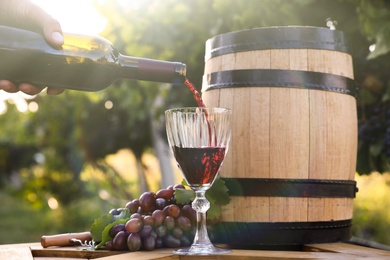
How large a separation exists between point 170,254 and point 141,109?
14.5ft

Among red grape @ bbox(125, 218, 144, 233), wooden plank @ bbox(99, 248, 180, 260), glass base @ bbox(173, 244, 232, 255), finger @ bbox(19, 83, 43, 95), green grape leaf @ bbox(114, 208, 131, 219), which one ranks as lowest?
wooden plank @ bbox(99, 248, 180, 260)

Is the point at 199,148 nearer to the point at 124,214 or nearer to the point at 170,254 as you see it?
the point at 170,254

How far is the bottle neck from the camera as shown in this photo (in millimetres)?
2160

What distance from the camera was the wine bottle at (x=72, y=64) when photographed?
212 centimetres

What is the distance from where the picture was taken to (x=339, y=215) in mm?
2209

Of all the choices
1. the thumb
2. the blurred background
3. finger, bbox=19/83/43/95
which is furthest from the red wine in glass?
the blurred background

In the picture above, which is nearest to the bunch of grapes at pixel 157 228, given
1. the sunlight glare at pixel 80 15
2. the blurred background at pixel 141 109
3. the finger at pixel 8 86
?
the finger at pixel 8 86

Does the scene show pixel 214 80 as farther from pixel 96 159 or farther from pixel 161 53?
pixel 96 159

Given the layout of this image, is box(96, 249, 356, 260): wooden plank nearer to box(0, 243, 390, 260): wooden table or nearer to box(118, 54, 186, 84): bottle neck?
box(0, 243, 390, 260): wooden table

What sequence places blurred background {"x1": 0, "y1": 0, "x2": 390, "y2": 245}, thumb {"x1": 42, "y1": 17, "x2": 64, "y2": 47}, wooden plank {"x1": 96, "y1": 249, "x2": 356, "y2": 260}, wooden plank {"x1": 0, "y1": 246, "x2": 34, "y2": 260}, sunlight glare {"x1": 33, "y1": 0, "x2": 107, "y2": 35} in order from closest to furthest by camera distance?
wooden plank {"x1": 96, "y1": 249, "x2": 356, "y2": 260} < wooden plank {"x1": 0, "y1": 246, "x2": 34, "y2": 260} < thumb {"x1": 42, "y1": 17, "x2": 64, "y2": 47} < blurred background {"x1": 0, "y1": 0, "x2": 390, "y2": 245} < sunlight glare {"x1": 33, "y1": 0, "x2": 107, "y2": 35}

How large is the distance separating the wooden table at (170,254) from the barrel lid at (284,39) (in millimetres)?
665

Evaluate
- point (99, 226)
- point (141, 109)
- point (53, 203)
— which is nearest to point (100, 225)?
point (99, 226)

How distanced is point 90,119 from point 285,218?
5.72 metres

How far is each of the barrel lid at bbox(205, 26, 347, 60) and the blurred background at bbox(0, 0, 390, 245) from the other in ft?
1.77
